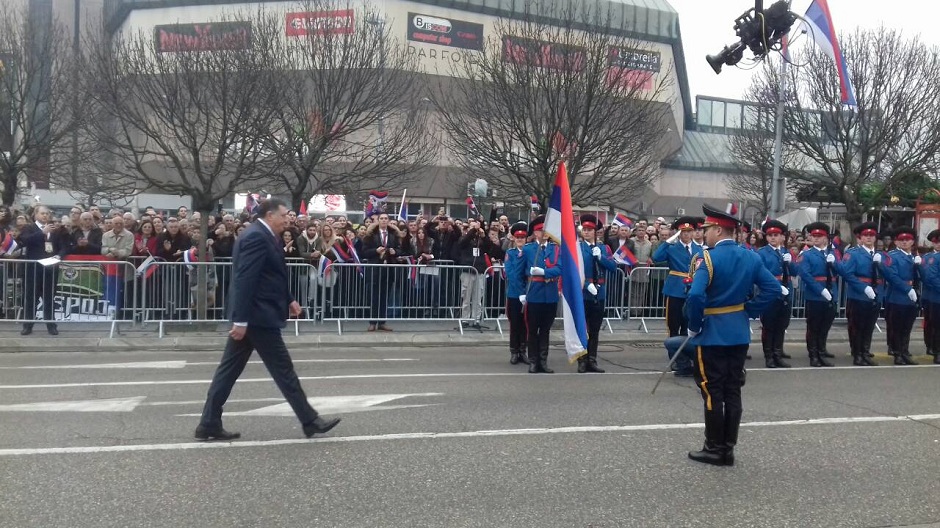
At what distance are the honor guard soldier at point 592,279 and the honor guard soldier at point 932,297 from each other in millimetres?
4804

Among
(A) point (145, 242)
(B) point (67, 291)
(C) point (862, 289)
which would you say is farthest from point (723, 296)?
(A) point (145, 242)

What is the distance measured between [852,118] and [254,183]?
66.0 ft

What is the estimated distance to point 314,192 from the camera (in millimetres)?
24500

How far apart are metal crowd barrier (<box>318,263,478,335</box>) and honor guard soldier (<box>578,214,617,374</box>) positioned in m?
3.81

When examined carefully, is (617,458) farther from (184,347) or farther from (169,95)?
(169,95)

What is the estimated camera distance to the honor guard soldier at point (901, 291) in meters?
11.7

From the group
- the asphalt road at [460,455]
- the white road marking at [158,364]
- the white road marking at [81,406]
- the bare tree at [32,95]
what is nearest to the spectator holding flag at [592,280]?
the asphalt road at [460,455]

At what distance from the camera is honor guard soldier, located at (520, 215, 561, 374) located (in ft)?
34.3

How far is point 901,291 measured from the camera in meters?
11.8

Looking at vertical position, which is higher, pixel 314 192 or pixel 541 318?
pixel 314 192

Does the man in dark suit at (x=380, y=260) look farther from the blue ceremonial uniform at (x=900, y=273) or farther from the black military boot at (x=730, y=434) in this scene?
the black military boot at (x=730, y=434)

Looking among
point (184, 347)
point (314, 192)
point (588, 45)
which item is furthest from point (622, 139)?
point (184, 347)

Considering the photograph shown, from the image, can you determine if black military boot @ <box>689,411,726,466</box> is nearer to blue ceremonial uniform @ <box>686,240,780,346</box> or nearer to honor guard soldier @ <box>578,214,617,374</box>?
blue ceremonial uniform @ <box>686,240,780,346</box>

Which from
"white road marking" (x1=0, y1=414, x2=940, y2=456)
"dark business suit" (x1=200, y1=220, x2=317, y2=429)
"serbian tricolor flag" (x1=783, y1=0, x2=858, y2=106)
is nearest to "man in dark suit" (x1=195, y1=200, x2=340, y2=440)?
"dark business suit" (x1=200, y1=220, x2=317, y2=429)
